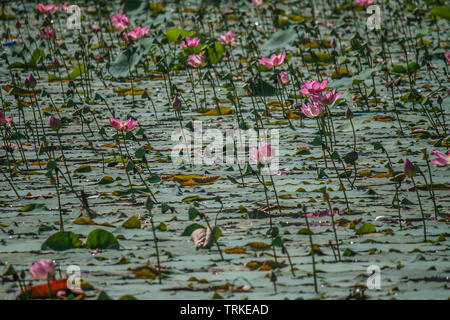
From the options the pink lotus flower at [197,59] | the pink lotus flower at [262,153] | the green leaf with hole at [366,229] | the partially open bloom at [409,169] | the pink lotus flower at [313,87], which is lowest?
the green leaf with hole at [366,229]

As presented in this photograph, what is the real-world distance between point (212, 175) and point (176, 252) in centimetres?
113

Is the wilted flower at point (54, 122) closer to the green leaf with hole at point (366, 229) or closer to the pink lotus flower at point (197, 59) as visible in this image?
the green leaf with hole at point (366, 229)

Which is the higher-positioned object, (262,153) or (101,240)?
(262,153)

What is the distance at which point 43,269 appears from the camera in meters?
2.12

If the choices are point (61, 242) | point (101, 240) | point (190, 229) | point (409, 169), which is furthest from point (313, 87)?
point (61, 242)

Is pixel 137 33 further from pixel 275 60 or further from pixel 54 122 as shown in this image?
pixel 54 122

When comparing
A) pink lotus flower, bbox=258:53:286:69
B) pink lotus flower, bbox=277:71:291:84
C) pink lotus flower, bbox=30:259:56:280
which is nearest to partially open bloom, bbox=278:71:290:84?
pink lotus flower, bbox=277:71:291:84

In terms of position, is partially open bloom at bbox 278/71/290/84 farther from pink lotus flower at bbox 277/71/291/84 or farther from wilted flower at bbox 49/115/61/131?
wilted flower at bbox 49/115/61/131

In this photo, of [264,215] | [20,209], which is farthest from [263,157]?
[20,209]

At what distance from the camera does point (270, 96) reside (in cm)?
571

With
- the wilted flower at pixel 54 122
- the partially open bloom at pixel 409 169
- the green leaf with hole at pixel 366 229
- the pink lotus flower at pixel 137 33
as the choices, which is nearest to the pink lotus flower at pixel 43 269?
the green leaf with hole at pixel 366 229

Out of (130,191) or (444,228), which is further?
(130,191)

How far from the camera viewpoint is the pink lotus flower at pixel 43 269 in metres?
2.11
